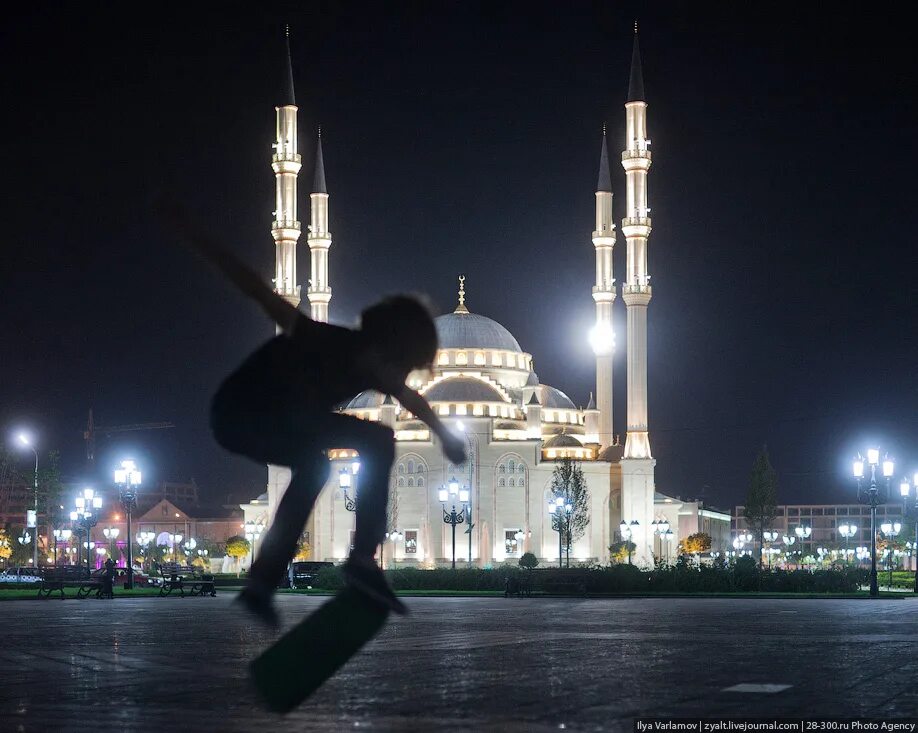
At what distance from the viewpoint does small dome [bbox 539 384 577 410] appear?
342 feet

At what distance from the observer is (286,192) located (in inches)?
3282

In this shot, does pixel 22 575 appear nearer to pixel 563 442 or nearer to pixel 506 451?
pixel 506 451

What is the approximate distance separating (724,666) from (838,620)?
960 centimetres

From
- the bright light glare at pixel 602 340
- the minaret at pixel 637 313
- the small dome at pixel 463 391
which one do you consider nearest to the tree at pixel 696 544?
the minaret at pixel 637 313

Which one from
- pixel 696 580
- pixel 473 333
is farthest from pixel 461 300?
pixel 696 580

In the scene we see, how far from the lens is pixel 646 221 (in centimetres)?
8231

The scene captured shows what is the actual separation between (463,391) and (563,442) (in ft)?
25.2

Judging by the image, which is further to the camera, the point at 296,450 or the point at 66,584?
the point at 66,584

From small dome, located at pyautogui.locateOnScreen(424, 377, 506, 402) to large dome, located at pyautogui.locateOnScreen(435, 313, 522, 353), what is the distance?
381 inches

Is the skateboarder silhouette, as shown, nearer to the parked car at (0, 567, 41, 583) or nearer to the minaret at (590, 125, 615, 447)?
the parked car at (0, 567, 41, 583)

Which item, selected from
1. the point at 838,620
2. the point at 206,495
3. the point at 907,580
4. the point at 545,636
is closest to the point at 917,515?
the point at 907,580

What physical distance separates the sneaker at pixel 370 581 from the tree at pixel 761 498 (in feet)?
294

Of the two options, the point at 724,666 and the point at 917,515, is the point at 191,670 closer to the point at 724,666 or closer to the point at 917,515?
the point at 724,666

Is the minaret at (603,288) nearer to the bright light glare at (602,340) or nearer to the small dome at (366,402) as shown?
the bright light glare at (602,340)
